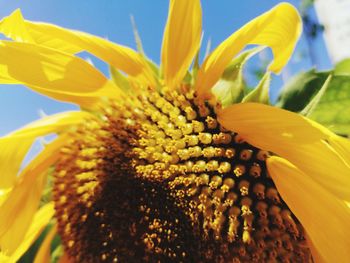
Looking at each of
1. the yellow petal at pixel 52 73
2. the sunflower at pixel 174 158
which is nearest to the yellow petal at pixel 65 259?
the sunflower at pixel 174 158

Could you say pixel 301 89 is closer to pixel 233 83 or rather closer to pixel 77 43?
pixel 233 83

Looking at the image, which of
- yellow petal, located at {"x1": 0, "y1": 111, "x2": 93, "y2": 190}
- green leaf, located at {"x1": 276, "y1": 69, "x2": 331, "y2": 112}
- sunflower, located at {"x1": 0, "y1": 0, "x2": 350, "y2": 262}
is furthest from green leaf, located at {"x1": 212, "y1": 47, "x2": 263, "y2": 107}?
yellow petal, located at {"x1": 0, "y1": 111, "x2": 93, "y2": 190}

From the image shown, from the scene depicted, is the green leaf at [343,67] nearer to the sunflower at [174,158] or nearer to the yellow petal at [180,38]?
the sunflower at [174,158]

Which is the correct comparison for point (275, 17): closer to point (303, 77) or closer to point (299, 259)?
point (303, 77)

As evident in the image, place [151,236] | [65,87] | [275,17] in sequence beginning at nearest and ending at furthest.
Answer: [275,17] → [151,236] → [65,87]

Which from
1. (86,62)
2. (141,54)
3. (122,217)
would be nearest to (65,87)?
(86,62)

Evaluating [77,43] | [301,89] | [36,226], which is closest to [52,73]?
[77,43]

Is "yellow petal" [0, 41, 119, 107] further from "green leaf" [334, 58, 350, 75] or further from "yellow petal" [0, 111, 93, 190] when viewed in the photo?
"green leaf" [334, 58, 350, 75]
